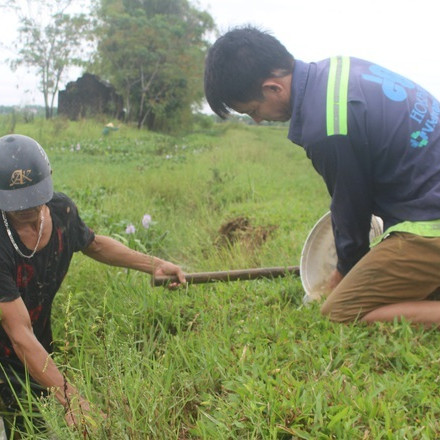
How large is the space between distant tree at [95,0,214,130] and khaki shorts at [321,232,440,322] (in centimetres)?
2479

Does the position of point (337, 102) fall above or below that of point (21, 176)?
above

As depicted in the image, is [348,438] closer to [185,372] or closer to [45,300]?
[185,372]

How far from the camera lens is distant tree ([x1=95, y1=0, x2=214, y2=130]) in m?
26.2

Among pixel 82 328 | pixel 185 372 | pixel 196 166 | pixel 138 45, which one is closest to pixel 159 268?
pixel 82 328

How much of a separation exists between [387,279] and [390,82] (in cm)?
91

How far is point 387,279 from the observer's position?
8.26ft

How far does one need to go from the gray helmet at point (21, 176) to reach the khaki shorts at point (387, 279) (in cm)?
144

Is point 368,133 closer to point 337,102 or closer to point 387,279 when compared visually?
point 337,102

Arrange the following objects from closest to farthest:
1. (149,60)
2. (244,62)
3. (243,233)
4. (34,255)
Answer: (244,62), (34,255), (243,233), (149,60)

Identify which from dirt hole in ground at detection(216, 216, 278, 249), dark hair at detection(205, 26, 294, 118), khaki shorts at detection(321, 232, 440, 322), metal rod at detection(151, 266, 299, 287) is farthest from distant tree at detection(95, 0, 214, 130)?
khaki shorts at detection(321, 232, 440, 322)

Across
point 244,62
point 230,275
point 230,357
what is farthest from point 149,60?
point 230,357

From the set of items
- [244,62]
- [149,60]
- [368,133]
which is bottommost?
[368,133]

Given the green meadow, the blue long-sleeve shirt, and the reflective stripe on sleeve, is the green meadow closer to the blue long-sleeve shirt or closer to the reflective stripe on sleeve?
the blue long-sleeve shirt

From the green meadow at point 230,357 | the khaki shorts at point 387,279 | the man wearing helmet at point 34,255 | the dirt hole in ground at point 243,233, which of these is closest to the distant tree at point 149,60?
the dirt hole in ground at point 243,233
